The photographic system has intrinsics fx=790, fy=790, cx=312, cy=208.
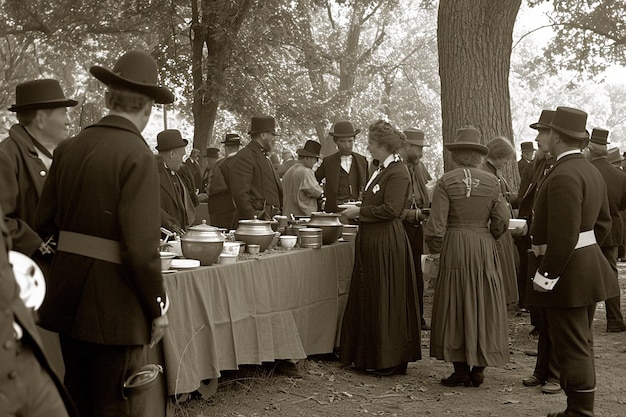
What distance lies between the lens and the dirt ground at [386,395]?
561 centimetres

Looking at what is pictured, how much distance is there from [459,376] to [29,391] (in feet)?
15.4

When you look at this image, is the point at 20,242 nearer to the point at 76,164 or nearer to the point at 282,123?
the point at 76,164

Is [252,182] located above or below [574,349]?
above

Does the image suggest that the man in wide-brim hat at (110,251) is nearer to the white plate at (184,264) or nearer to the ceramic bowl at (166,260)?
the ceramic bowl at (166,260)

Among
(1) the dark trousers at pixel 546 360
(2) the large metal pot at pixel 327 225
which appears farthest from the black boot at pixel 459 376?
(2) the large metal pot at pixel 327 225

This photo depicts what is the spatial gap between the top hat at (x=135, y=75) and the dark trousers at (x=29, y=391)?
1.55 meters

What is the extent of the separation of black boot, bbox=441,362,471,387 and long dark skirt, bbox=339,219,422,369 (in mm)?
409

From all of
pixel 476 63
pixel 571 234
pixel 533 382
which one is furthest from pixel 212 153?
pixel 571 234

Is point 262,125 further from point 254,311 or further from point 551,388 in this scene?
point 551,388

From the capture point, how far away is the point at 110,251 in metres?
3.34

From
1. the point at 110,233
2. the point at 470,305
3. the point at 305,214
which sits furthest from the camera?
the point at 305,214

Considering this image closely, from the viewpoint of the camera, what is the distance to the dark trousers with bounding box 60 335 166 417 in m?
3.32

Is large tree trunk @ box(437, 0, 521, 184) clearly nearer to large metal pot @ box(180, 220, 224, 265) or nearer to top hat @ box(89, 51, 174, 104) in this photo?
large metal pot @ box(180, 220, 224, 265)

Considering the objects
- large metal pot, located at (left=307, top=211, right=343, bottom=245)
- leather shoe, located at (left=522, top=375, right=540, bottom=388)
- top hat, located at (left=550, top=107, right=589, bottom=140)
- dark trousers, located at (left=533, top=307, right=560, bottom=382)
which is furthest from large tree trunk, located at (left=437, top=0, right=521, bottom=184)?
top hat, located at (left=550, top=107, right=589, bottom=140)
